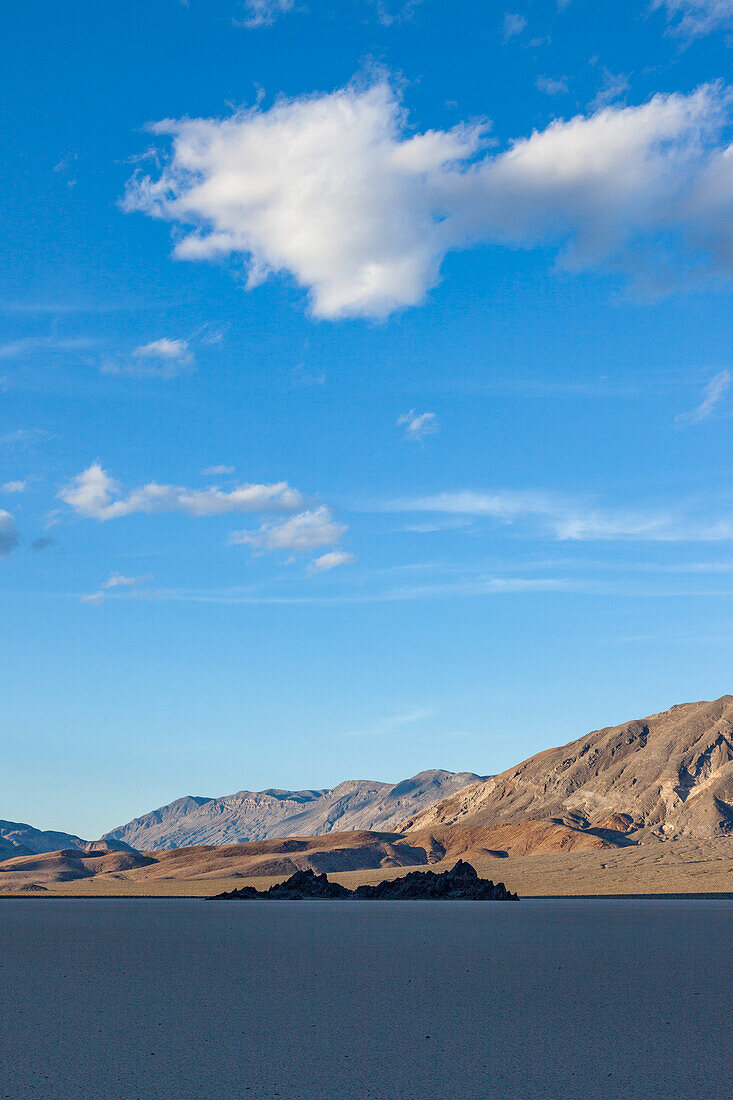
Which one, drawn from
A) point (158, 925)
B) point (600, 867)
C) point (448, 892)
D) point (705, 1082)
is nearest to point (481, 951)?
point (705, 1082)

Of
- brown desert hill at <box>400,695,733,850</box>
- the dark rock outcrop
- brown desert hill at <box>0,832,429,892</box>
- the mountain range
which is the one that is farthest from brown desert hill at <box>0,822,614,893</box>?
the dark rock outcrop

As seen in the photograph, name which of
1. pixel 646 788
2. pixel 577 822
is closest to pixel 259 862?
pixel 577 822

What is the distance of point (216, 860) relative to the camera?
176750 millimetres

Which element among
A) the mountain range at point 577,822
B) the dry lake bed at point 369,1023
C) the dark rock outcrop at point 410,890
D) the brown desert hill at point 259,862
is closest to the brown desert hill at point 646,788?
the mountain range at point 577,822

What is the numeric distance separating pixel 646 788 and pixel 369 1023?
564ft

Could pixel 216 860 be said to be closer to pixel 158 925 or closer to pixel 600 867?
pixel 600 867

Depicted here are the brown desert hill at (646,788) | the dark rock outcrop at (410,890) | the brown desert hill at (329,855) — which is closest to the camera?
the dark rock outcrop at (410,890)

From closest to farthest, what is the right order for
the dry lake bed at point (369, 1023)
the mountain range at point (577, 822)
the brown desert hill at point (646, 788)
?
1. the dry lake bed at point (369, 1023)
2. the mountain range at point (577, 822)
3. the brown desert hill at point (646, 788)

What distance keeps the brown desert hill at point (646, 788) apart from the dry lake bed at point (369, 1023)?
139 m

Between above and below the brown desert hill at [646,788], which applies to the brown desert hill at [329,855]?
below

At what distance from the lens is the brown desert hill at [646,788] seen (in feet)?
518

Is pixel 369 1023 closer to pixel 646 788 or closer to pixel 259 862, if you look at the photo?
pixel 259 862

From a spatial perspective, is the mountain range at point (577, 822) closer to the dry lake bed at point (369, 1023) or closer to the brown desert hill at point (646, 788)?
the brown desert hill at point (646, 788)

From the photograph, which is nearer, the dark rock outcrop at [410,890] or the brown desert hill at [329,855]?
the dark rock outcrop at [410,890]
